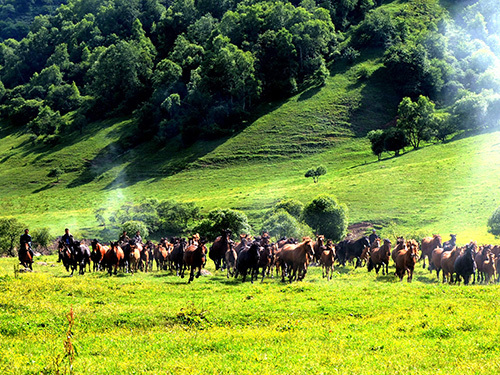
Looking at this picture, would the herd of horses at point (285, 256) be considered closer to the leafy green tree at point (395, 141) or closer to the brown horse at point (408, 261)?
the brown horse at point (408, 261)

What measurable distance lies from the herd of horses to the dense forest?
75.8 m

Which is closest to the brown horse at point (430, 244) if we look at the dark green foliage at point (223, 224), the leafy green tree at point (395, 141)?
the dark green foliage at point (223, 224)

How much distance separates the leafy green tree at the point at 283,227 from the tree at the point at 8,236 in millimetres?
28500

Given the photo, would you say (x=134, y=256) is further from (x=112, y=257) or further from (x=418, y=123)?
(x=418, y=123)

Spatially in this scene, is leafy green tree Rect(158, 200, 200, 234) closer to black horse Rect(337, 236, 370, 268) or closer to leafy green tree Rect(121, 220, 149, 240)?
leafy green tree Rect(121, 220, 149, 240)

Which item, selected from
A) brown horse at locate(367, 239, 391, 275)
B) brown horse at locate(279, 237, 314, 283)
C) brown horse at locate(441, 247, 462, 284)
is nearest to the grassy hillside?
brown horse at locate(367, 239, 391, 275)

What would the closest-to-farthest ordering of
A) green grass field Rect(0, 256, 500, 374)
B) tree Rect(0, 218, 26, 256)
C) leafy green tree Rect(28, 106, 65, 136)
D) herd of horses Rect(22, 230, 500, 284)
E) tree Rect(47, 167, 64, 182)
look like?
1. green grass field Rect(0, 256, 500, 374)
2. herd of horses Rect(22, 230, 500, 284)
3. tree Rect(0, 218, 26, 256)
4. tree Rect(47, 167, 64, 182)
5. leafy green tree Rect(28, 106, 65, 136)

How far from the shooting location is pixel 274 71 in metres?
148

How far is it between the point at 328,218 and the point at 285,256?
89.6 ft

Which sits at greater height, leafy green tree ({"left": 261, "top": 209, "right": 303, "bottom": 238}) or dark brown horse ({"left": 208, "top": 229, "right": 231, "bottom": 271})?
dark brown horse ({"left": 208, "top": 229, "right": 231, "bottom": 271})

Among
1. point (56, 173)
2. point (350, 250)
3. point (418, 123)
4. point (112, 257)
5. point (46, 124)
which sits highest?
point (46, 124)

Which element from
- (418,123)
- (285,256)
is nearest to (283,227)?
(285,256)

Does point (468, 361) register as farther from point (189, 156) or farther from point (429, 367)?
point (189, 156)

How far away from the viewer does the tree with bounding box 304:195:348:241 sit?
56688 mm
